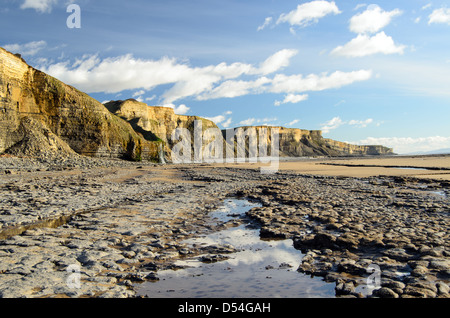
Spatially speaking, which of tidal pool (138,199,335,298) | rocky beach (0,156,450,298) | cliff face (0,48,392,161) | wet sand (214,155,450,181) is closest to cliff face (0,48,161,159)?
cliff face (0,48,392,161)

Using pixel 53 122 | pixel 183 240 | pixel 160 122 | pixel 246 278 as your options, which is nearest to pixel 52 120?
pixel 53 122

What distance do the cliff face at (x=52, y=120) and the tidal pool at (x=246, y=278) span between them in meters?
41.2

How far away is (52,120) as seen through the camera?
4800 centimetres

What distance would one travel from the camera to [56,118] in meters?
48.5

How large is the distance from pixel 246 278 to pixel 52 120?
170 ft

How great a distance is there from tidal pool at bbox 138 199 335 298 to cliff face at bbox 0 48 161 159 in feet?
135

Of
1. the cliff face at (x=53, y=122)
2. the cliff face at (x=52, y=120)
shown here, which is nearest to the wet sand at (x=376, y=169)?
the cliff face at (x=53, y=122)

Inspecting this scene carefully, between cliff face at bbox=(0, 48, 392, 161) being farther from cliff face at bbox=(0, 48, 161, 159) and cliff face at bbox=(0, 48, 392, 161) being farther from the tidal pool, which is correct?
the tidal pool

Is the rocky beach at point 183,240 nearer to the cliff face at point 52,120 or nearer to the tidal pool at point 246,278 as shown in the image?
the tidal pool at point 246,278

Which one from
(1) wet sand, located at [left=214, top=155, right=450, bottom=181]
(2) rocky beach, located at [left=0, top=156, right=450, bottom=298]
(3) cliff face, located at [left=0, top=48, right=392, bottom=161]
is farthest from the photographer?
(3) cliff face, located at [left=0, top=48, right=392, bottom=161]

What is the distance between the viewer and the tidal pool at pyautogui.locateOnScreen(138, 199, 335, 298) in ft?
15.8
